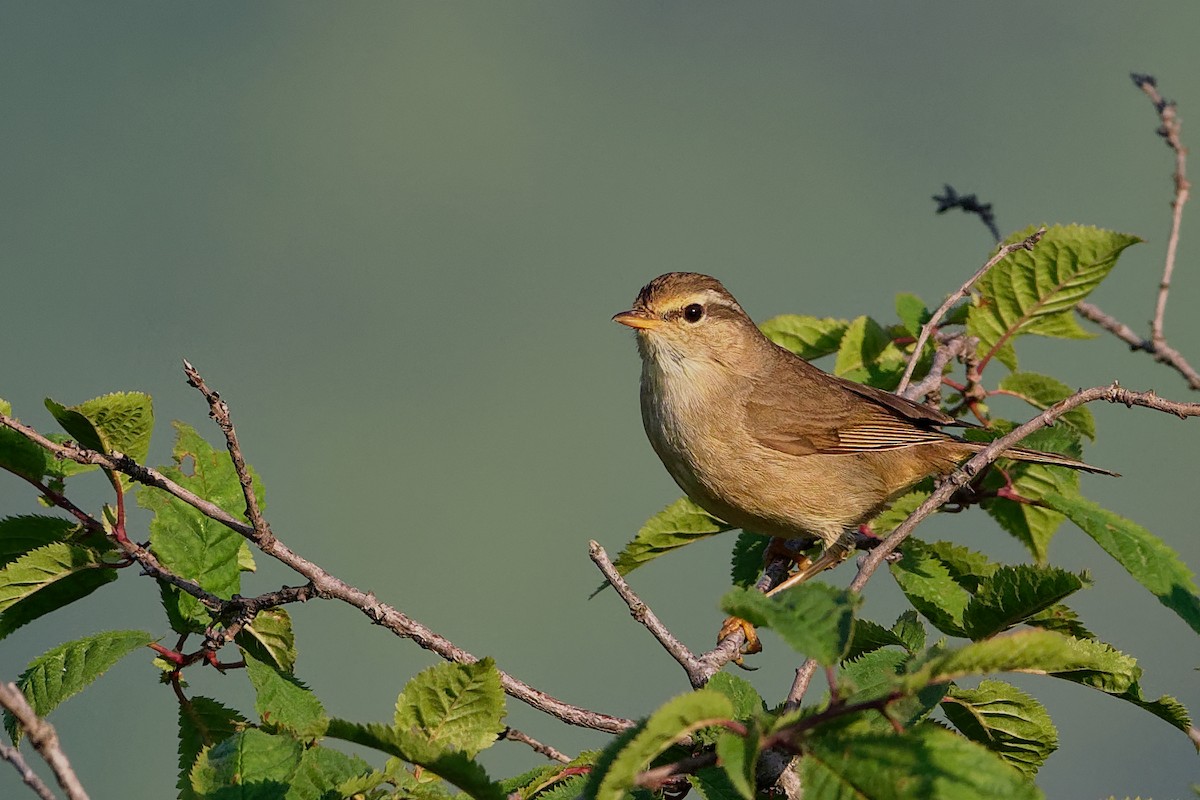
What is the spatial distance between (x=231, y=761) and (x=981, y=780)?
4.81 feet

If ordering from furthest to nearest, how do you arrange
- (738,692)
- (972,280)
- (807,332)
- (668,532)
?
(807,332)
(668,532)
(972,280)
(738,692)

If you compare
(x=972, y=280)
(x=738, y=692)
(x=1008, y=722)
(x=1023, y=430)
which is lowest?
(x=1008, y=722)

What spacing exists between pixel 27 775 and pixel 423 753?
0.67 metres

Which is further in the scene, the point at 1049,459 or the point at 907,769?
the point at 1049,459

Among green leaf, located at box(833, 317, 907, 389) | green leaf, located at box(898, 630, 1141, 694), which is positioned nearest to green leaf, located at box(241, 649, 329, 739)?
green leaf, located at box(898, 630, 1141, 694)

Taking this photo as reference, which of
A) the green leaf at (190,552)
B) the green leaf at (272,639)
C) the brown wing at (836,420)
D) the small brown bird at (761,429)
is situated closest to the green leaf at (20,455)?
the green leaf at (190,552)

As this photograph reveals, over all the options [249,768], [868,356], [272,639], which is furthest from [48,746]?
[868,356]

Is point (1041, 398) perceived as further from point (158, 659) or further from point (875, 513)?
point (158, 659)

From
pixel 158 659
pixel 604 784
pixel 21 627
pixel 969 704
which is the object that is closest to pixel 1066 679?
pixel 969 704

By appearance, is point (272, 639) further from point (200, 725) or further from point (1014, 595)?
point (1014, 595)

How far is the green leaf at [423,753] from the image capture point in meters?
2.19

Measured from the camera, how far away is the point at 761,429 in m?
5.73

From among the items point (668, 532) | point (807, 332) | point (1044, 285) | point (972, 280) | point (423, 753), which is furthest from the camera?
point (807, 332)

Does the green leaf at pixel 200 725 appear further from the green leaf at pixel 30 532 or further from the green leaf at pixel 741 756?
the green leaf at pixel 741 756
